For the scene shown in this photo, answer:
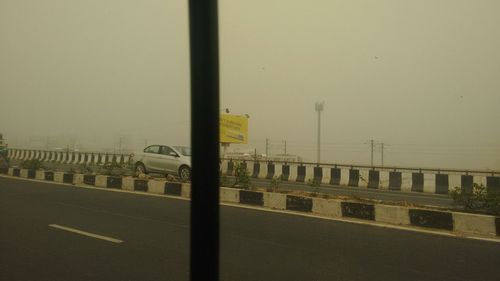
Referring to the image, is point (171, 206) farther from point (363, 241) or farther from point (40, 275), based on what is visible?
point (40, 275)

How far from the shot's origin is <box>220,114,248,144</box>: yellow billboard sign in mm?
20625

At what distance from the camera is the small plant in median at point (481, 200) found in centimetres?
852

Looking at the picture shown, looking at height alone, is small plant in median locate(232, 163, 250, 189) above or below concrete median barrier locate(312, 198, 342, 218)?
above

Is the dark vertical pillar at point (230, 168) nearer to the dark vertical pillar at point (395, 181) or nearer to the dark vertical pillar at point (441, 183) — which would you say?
the dark vertical pillar at point (395, 181)

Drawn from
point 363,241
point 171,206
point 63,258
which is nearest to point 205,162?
point 63,258

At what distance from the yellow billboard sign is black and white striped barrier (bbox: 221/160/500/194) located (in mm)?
1148

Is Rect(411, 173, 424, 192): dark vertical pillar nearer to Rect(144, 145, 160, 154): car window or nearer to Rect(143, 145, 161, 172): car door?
Rect(143, 145, 161, 172): car door

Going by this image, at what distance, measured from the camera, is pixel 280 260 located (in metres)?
5.37

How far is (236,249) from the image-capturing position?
19.5ft

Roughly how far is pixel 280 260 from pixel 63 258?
2.45 meters

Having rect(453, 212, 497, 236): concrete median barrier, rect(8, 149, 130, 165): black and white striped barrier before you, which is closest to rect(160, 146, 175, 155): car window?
rect(453, 212, 497, 236): concrete median barrier

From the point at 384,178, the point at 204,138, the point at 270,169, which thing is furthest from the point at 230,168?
the point at 204,138

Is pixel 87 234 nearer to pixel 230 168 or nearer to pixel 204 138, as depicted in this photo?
pixel 204 138

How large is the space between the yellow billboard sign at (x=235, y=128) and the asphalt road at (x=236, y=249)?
11606mm
